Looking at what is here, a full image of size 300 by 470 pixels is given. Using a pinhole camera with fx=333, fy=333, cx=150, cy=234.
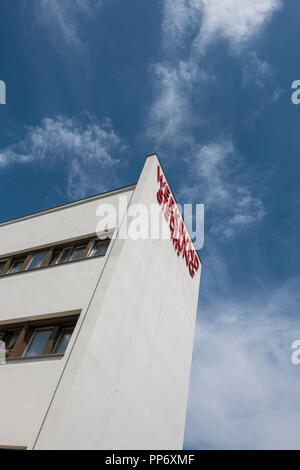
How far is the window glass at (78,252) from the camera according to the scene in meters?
14.8

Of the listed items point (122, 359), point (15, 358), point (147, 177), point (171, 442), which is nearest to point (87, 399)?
point (122, 359)

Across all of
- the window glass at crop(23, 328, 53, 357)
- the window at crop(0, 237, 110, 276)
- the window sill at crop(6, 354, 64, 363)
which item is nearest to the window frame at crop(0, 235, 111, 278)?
the window at crop(0, 237, 110, 276)

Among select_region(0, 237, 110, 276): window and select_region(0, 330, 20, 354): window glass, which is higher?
select_region(0, 237, 110, 276): window

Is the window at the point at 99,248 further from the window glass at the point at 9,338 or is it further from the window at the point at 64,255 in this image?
the window glass at the point at 9,338

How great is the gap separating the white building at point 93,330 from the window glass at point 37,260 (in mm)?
79

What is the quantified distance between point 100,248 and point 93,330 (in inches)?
196

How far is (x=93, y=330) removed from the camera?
Result: 9.99m

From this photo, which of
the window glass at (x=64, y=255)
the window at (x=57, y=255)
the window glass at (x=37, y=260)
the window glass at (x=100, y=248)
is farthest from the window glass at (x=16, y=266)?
the window glass at (x=100, y=248)

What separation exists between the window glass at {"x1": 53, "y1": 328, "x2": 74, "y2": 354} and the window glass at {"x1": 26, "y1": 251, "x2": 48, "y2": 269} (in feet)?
15.6

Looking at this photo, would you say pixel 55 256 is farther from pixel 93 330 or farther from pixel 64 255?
pixel 93 330

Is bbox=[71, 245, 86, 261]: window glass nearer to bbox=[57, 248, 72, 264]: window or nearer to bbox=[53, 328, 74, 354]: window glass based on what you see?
bbox=[57, 248, 72, 264]: window

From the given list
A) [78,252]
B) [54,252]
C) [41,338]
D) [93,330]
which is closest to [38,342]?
[41,338]

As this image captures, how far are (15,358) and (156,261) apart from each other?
7.07m

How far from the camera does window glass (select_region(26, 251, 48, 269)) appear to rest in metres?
15.6
